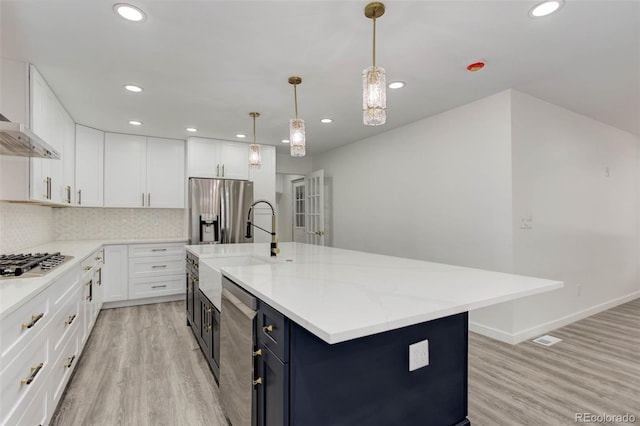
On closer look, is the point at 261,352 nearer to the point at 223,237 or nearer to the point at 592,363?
the point at 592,363

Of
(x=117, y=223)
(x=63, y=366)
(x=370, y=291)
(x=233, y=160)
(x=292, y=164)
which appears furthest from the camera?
(x=292, y=164)

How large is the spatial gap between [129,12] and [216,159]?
3.02 metres

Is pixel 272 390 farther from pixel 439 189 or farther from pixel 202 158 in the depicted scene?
pixel 202 158

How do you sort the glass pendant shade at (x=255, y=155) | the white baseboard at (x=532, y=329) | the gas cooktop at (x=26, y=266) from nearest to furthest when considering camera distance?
the gas cooktop at (x=26, y=266) → the white baseboard at (x=532, y=329) → the glass pendant shade at (x=255, y=155)

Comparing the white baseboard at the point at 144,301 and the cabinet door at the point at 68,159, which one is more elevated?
the cabinet door at the point at 68,159

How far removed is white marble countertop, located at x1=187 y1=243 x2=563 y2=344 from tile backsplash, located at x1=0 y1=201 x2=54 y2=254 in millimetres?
2205

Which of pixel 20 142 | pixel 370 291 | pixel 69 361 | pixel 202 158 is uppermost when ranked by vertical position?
pixel 202 158

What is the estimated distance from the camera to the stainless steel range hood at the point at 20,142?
159 cm

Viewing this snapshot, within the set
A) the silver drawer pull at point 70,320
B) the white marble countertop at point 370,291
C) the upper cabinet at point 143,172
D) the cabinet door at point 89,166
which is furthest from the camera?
the upper cabinet at point 143,172

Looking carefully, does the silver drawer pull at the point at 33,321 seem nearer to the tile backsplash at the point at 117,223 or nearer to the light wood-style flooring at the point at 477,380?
the light wood-style flooring at the point at 477,380

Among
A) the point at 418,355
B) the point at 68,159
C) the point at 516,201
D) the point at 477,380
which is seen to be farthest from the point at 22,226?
the point at 516,201

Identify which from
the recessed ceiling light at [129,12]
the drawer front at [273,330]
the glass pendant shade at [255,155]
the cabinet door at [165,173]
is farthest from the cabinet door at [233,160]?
the drawer front at [273,330]

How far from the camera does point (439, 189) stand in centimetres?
367

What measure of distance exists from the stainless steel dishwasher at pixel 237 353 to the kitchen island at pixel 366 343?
56 mm
